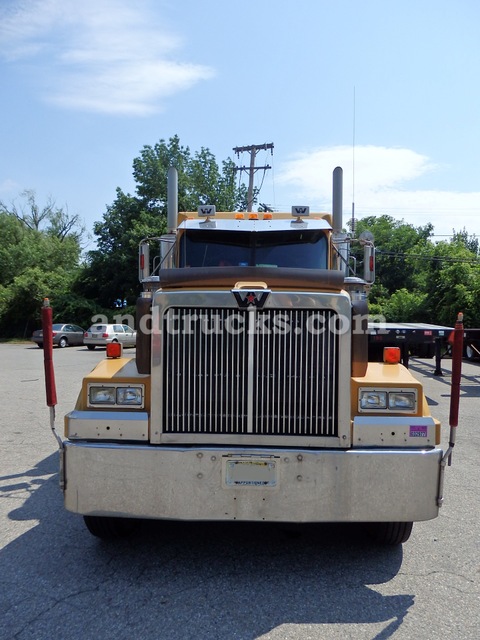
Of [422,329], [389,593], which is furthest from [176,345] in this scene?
[422,329]

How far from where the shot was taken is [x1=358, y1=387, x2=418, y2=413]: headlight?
409 cm

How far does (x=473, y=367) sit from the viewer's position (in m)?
19.6

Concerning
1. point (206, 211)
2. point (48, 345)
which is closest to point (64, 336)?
point (206, 211)

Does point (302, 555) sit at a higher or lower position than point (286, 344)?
lower

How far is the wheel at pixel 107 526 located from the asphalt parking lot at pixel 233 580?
0.31 ft

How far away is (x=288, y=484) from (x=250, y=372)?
75 cm

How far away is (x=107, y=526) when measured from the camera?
4484mm

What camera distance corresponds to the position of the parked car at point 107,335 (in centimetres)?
2948

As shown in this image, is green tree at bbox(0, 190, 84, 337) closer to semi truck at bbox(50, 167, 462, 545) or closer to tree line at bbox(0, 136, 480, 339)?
tree line at bbox(0, 136, 480, 339)

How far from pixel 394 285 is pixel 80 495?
147ft

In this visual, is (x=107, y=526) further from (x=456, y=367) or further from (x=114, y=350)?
(x=456, y=367)

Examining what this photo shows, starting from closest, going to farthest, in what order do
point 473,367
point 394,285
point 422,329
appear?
point 422,329 → point 473,367 → point 394,285

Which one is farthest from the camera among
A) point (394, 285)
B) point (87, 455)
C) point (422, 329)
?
point (394, 285)

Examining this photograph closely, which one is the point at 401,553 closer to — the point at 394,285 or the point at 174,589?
the point at 174,589
